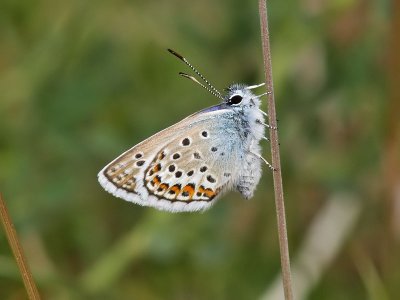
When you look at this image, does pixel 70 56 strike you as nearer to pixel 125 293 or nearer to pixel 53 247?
pixel 53 247

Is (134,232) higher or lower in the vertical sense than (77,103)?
lower

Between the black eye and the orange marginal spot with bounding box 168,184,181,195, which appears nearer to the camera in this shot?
the orange marginal spot with bounding box 168,184,181,195

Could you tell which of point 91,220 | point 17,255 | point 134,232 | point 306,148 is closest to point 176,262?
point 134,232

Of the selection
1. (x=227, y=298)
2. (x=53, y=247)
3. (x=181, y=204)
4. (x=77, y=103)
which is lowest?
(x=227, y=298)

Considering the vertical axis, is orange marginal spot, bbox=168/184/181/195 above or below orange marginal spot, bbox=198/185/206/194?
above

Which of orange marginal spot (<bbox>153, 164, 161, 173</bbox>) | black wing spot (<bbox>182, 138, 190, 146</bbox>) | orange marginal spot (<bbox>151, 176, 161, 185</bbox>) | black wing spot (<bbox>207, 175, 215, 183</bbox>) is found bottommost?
black wing spot (<bbox>207, 175, 215, 183</bbox>)

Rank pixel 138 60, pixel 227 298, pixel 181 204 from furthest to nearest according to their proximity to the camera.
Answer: pixel 138 60 → pixel 227 298 → pixel 181 204

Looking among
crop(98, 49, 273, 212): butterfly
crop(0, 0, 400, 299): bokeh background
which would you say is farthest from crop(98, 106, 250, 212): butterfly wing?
crop(0, 0, 400, 299): bokeh background

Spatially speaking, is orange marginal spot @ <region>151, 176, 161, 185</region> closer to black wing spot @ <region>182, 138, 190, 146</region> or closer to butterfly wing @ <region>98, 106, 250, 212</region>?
butterfly wing @ <region>98, 106, 250, 212</region>
